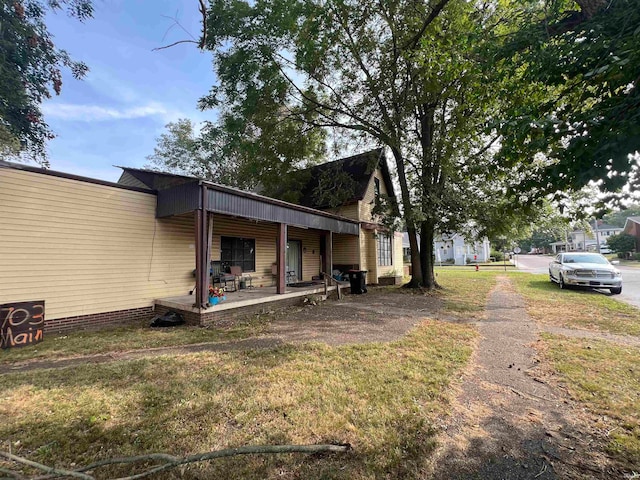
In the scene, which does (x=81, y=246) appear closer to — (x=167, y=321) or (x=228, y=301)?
(x=167, y=321)

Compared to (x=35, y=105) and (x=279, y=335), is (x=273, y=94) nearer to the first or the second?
(x=35, y=105)

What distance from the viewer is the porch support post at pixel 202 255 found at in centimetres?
649

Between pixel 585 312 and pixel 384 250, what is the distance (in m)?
9.46

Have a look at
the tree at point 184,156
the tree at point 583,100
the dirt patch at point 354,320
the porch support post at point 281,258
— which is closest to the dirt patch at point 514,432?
the dirt patch at point 354,320

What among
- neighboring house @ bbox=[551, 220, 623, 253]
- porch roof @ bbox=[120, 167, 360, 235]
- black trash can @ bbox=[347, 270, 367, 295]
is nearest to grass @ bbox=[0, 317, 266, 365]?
porch roof @ bbox=[120, 167, 360, 235]

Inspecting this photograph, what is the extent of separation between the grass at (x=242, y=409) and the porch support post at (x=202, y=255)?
2173mm

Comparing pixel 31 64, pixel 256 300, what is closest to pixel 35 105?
pixel 31 64

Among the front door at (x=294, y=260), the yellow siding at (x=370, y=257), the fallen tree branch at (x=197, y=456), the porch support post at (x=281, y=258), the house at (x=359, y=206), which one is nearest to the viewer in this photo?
the fallen tree branch at (x=197, y=456)

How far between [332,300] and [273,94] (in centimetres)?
898

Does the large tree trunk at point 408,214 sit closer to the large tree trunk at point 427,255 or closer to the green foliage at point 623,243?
the large tree trunk at point 427,255

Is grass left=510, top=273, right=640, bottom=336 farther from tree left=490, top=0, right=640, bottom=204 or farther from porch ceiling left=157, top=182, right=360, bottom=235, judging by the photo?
porch ceiling left=157, top=182, right=360, bottom=235

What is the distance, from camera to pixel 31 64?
34.7ft

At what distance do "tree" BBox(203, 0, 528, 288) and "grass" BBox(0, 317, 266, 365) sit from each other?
7.83 meters

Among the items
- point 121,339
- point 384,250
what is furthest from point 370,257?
point 121,339
